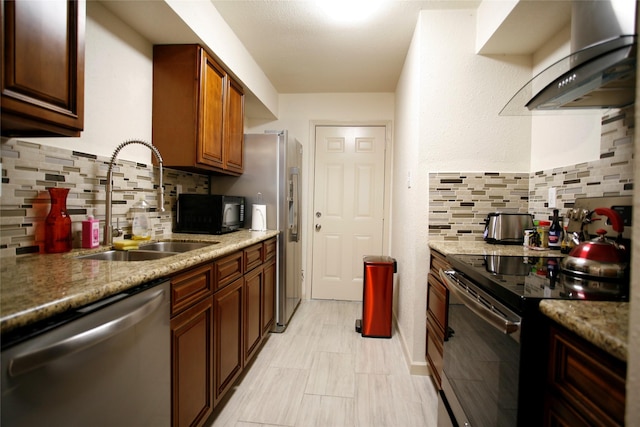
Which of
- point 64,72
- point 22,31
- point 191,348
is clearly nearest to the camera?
point 22,31

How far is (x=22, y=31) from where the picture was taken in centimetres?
87

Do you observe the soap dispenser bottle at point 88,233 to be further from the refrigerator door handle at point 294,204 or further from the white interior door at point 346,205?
the white interior door at point 346,205

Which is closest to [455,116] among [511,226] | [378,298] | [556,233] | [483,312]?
[511,226]

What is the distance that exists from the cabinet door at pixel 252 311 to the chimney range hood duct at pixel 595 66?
1823mm

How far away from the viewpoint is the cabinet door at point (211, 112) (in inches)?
77.2

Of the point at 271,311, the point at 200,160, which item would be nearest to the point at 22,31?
the point at 200,160

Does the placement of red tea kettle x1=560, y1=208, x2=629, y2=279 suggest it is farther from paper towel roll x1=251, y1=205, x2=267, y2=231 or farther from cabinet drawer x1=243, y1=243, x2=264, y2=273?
paper towel roll x1=251, y1=205, x2=267, y2=231

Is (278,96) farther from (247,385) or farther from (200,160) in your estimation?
(247,385)

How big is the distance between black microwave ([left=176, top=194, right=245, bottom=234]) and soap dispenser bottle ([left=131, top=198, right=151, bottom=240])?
355 mm

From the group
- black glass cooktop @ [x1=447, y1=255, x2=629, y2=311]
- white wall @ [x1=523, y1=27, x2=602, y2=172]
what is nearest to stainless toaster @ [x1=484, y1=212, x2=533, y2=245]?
white wall @ [x1=523, y1=27, x2=602, y2=172]

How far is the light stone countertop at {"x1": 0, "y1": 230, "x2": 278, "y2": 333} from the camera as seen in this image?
63 centimetres

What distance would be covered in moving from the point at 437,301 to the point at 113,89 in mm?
2228

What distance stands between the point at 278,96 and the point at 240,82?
114cm

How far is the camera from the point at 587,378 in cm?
63
